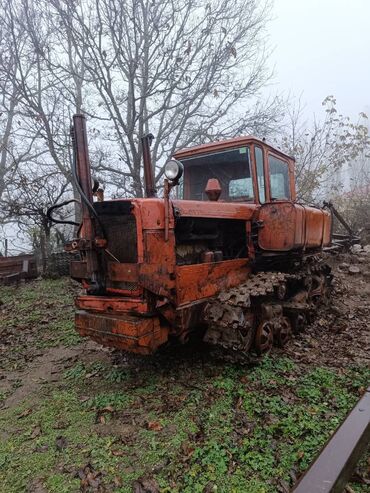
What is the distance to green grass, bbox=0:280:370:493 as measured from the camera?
2.71 m

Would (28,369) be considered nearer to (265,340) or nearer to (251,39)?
(265,340)

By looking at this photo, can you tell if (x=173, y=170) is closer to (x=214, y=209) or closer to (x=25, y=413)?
(x=214, y=209)

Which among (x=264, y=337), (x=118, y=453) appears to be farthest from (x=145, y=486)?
(x=264, y=337)

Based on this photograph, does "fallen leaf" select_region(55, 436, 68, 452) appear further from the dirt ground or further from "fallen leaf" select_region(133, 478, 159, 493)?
"fallen leaf" select_region(133, 478, 159, 493)

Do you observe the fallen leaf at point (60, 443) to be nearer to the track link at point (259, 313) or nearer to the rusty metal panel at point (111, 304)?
the rusty metal panel at point (111, 304)

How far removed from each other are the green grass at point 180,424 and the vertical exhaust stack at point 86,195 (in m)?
1.21

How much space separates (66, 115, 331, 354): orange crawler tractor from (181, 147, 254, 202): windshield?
0.01 meters

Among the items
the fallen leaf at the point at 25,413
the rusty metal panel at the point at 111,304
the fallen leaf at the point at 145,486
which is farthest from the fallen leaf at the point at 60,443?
the rusty metal panel at the point at 111,304

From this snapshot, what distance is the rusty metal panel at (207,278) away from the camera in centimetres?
390

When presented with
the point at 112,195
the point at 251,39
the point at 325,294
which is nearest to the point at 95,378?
the point at 325,294

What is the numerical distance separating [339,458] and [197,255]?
2.68 m

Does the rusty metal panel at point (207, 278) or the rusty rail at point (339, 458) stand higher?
the rusty metal panel at point (207, 278)

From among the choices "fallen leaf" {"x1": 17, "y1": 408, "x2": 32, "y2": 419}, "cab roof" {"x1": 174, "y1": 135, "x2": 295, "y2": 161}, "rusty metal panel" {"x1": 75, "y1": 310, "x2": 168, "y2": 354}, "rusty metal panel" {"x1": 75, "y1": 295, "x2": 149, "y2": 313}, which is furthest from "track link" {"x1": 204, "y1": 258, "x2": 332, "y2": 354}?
"fallen leaf" {"x1": 17, "y1": 408, "x2": 32, "y2": 419}

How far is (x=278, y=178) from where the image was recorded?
570cm
